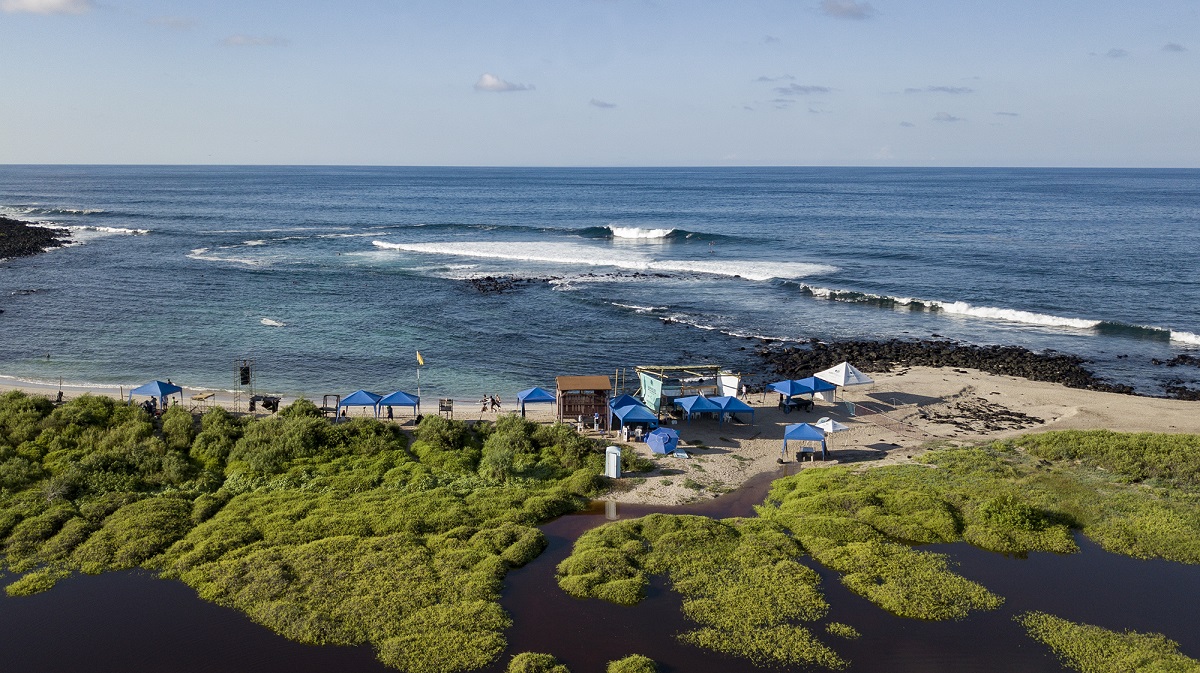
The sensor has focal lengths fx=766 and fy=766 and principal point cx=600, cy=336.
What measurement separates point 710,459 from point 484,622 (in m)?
13.3

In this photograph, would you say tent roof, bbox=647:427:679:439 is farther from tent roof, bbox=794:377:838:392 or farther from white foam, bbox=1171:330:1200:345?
white foam, bbox=1171:330:1200:345

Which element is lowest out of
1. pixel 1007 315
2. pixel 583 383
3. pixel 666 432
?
pixel 666 432

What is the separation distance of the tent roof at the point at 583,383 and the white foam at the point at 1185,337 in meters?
40.9

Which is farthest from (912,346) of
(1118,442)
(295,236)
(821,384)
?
(295,236)

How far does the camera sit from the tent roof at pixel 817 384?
35.6 meters

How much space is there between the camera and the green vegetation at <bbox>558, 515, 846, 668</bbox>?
58.7 feet

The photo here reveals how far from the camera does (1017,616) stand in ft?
63.0

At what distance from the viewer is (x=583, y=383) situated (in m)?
33.0

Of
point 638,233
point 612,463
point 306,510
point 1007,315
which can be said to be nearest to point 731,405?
point 612,463

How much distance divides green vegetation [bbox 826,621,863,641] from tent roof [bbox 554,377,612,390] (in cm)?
1563

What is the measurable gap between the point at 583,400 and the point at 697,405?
4.87 meters

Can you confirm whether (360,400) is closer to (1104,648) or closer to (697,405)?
→ (697,405)

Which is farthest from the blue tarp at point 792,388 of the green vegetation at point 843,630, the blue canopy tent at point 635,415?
the green vegetation at point 843,630

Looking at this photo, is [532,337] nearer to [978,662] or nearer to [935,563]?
[935,563]
